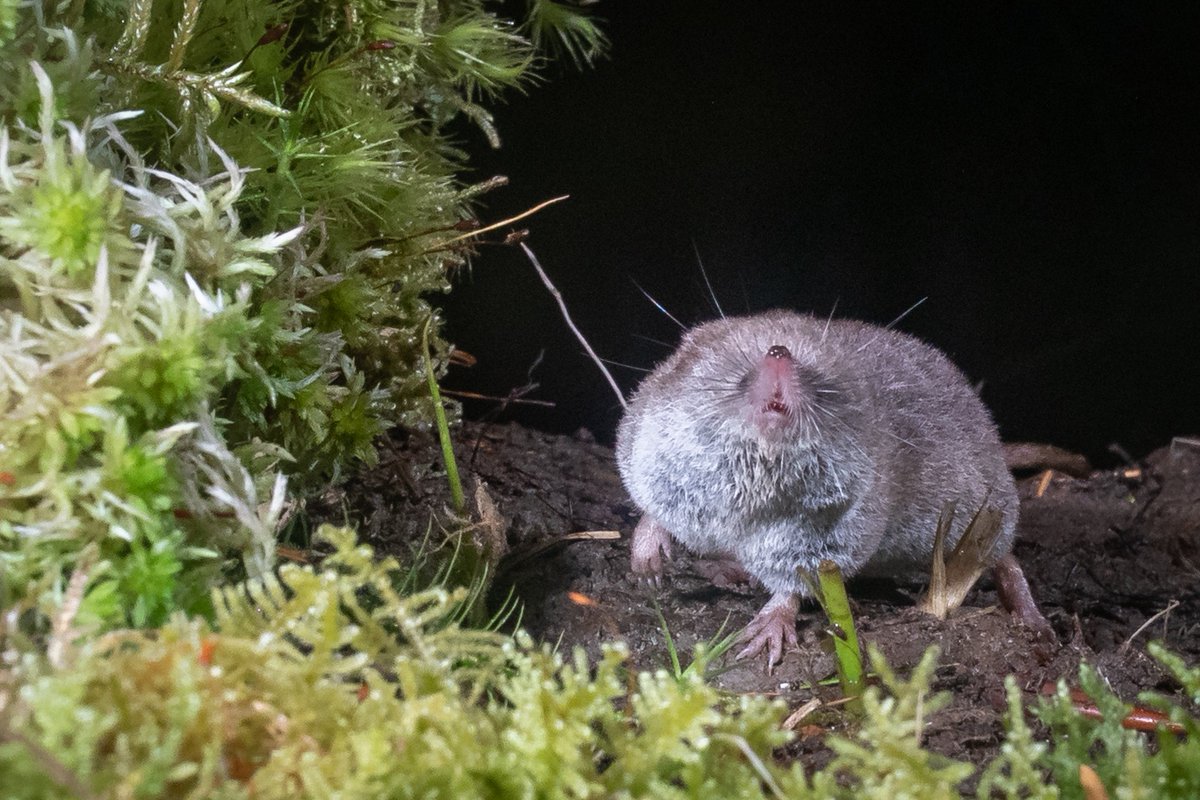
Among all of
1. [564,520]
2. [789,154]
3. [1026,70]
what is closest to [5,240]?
[564,520]

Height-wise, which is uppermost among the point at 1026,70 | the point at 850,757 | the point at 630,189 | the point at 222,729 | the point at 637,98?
the point at 1026,70

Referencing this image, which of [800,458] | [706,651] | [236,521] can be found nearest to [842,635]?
[706,651]

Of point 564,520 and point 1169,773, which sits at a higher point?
point 1169,773

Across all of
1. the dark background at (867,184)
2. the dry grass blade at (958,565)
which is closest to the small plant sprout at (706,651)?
the dry grass blade at (958,565)

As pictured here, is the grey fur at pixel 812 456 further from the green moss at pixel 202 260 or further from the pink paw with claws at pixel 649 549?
the green moss at pixel 202 260

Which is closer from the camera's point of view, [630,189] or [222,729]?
[222,729]

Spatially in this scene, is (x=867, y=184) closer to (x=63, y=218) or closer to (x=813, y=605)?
(x=813, y=605)

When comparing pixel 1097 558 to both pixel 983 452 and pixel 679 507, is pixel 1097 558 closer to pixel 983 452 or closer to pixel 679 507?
pixel 983 452

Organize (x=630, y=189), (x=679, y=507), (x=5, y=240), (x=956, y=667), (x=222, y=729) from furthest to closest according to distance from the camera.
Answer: (x=630, y=189) → (x=679, y=507) → (x=956, y=667) → (x=5, y=240) → (x=222, y=729)
